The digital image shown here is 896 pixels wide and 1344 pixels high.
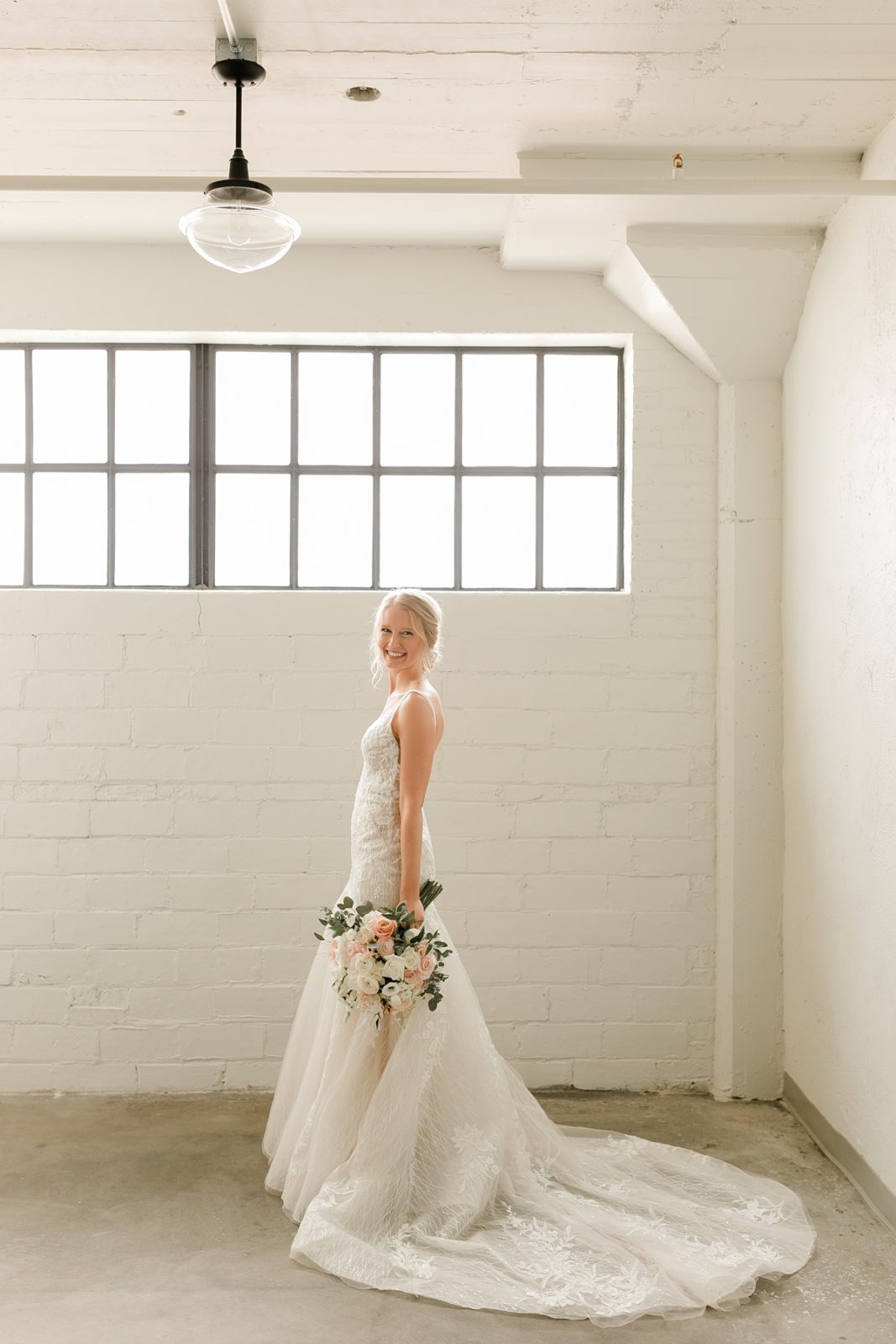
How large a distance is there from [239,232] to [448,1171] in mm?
2545

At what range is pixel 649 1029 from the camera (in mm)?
4527

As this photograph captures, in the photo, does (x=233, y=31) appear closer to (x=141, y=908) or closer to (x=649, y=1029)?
(x=141, y=908)

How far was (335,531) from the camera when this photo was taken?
15.5ft

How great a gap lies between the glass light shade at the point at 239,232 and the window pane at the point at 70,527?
2086 mm

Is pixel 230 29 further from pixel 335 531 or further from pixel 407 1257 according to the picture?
pixel 407 1257

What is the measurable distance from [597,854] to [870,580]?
1554 millimetres

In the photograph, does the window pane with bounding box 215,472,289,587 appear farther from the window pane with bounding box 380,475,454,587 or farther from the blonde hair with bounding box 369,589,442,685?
the blonde hair with bounding box 369,589,442,685

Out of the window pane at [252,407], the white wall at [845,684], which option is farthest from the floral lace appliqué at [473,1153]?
the window pane at [252,407]

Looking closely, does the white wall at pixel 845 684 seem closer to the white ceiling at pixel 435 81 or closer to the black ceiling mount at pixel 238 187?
the white ceiling at pixel 435 81

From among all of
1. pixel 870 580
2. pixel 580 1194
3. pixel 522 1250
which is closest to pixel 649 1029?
pixel 580 1194

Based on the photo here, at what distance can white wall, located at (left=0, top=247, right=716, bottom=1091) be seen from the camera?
451cm

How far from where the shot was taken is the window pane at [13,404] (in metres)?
4.70

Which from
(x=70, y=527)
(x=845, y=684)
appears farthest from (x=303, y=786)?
(x=845, y=684)

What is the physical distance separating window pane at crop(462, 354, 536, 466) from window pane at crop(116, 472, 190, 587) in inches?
46.4
